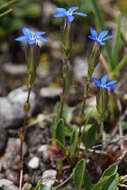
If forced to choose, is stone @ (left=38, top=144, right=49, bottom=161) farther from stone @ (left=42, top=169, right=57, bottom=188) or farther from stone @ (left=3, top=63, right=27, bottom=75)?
stone @ (left=3, top=63, right=27, bottom=75)

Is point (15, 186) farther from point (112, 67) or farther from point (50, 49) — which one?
point (50, 49)

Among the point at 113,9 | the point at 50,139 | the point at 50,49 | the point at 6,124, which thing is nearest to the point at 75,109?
the point at 50,139

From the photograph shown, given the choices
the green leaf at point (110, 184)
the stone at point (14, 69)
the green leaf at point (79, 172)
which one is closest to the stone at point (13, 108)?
the stone at point (14, 69)

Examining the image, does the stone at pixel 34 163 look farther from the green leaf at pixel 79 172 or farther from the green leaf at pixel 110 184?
the green leaf at pixel 110 184

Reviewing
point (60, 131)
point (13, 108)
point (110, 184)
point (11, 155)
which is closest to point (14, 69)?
point (13, 108)

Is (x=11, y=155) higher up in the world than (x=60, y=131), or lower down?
lower down

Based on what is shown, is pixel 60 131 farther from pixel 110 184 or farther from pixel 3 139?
pixel 3 139
